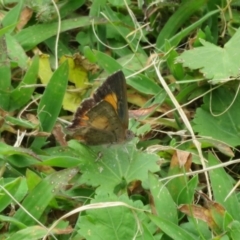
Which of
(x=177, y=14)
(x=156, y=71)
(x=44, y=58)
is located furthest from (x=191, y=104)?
(x=44, y=58)

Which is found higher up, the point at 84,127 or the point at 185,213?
the point at 84,127

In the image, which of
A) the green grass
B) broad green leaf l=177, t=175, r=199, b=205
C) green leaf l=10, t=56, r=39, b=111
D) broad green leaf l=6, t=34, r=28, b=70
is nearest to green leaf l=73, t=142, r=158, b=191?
the green grass

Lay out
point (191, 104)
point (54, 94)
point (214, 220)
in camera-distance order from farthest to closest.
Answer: point (191, 104), point (54, 94), point (214, 220)

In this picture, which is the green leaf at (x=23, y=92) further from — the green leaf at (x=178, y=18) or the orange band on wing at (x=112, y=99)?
the green leaf at (x=178, y=18)

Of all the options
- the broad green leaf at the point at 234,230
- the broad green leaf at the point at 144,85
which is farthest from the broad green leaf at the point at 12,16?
the broad green leaf at the point at 234,230

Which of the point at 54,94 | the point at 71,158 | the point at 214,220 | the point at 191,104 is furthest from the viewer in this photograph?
the point at 191,104

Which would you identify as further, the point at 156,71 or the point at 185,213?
the point at 156,71

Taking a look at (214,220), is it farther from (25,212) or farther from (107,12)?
(107,12)
